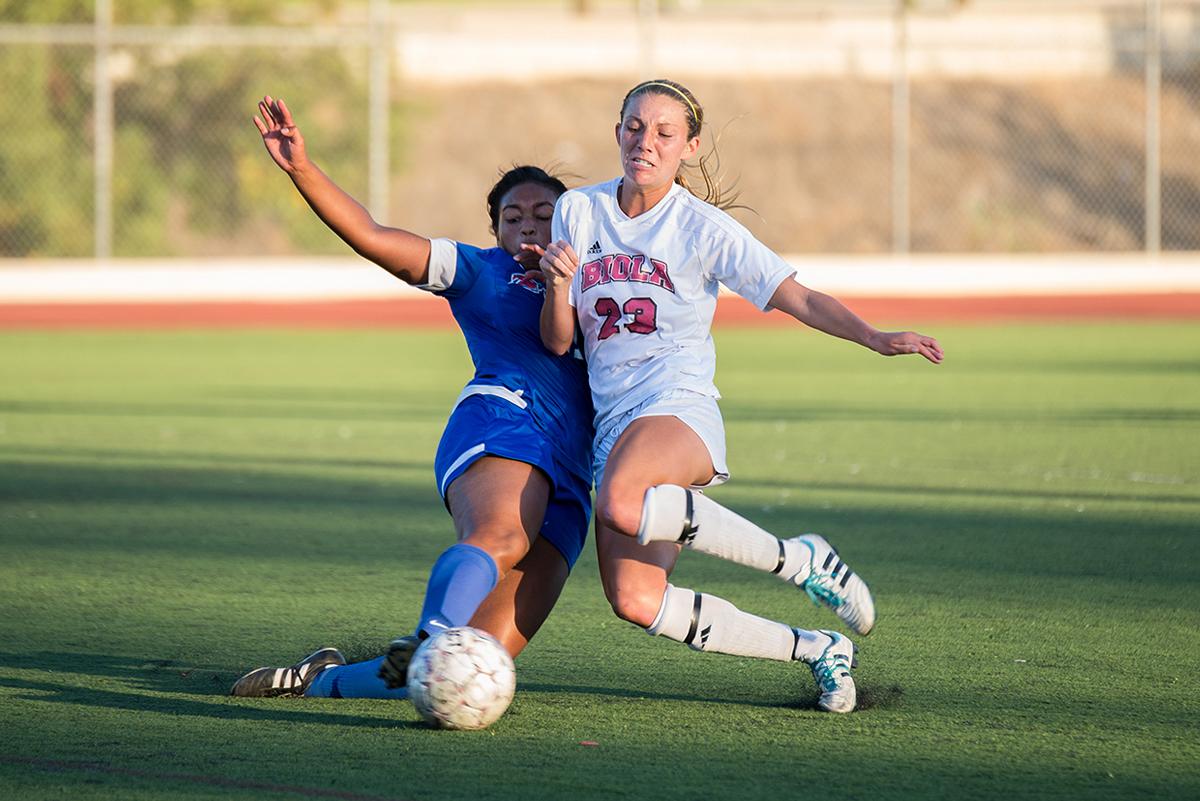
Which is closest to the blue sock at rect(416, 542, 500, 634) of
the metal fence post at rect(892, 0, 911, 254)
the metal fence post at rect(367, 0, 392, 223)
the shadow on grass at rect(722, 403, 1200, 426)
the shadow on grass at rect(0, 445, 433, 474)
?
the shadow on grass at rect(0, 445, 433, 474)

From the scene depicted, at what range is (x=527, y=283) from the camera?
5.08 meters

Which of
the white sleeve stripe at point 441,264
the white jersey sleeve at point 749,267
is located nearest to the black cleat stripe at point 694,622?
the white jersey sleeve at point 749,267

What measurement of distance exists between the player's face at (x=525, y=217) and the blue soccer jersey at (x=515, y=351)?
0.07 m

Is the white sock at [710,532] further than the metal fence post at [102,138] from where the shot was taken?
No

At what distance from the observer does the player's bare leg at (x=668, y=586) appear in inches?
176

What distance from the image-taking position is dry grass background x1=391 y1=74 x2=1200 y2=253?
33.5m

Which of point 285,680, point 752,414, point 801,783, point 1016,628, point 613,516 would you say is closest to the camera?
point 801,783

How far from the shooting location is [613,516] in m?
4.40

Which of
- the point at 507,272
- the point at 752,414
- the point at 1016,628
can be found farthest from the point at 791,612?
the point at 752,414

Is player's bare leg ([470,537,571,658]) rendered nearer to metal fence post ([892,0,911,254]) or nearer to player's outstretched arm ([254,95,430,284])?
player's outstretched arm ([254,95,430,284])

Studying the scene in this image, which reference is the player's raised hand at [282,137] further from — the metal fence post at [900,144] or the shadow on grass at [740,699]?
the metal fence post at [900,144]

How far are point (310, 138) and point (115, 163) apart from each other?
115 inches

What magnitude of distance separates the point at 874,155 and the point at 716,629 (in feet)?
104

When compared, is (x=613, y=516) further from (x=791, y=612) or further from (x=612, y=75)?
(x=612, y=75)
